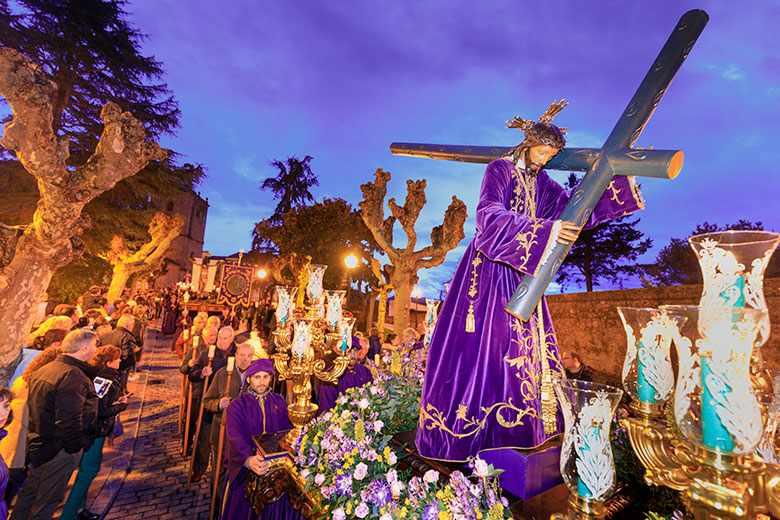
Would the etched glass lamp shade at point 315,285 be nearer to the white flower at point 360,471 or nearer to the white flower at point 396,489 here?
the white flower at point 360,471

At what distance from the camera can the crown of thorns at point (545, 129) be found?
8.84 feet

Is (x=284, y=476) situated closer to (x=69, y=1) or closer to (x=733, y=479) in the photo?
(x=733, y=479)

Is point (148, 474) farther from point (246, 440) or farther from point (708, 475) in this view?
point (708, 475)

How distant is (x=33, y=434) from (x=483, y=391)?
15.1 feet

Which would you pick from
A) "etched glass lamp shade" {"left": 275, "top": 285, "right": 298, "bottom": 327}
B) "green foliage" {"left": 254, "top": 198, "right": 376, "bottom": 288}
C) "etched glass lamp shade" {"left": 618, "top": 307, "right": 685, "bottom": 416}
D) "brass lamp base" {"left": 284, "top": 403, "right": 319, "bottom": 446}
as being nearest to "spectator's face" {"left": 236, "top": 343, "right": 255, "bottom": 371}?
"etched glass lamp shade" {"left": 275, "top": 285, "right": 298, "bottom": 327}

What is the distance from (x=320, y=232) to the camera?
85.6ft

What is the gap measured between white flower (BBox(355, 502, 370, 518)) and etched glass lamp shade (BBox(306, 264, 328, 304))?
2.35 m

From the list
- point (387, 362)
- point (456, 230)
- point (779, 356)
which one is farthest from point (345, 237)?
point (779, 356)

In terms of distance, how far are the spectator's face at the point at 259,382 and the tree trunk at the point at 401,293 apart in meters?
11.0

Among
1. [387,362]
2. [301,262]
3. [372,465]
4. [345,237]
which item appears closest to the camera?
[372,465]

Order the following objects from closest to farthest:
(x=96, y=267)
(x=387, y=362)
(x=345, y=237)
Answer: (x=387, y=362) → (x=96, y=267) → (x=345, y=237)

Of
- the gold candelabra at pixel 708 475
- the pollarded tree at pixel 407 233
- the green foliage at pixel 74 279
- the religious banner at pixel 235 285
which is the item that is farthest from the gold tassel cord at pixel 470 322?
the religious banner at pixel 235 285

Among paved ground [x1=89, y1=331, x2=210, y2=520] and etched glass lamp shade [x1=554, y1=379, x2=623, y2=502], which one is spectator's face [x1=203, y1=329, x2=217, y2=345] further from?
etched glass lamp shade [x1=554, y1=379, x2=623, y2=502]

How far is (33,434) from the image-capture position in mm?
3668
